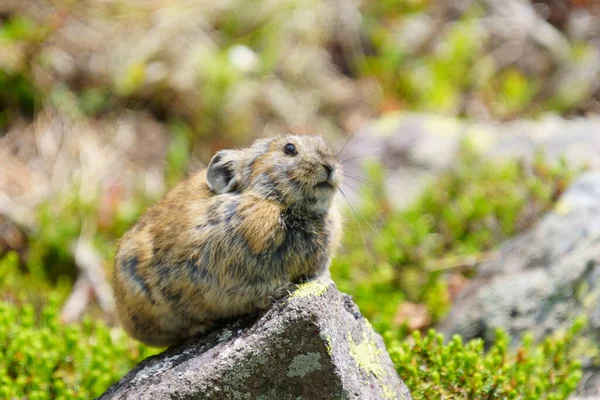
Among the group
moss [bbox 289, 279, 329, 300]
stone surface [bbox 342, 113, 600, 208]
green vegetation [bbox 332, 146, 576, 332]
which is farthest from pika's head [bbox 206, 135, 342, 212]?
stone surface [bbox 342, 113, 600, 208]

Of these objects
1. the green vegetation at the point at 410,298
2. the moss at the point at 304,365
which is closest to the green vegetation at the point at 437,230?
the green vegetation at the point at 410,298

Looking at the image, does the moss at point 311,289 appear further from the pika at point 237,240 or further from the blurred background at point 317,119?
the blurred background at point 317,119

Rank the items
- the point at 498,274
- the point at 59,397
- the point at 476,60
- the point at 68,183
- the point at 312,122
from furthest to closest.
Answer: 1. the point at 476,60
2. the point at 312,122
3. the point at 68,183
4. the point at 498,274
5. the point at 59,397

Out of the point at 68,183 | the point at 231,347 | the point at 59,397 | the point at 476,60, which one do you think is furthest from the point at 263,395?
the point at 476,60

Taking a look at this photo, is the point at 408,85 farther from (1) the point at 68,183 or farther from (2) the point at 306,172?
(2) the point at 306,172

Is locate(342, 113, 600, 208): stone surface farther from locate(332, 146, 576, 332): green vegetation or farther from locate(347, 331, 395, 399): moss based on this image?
locate(347, 331, 395, 399): moss

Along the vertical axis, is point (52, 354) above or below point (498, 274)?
below

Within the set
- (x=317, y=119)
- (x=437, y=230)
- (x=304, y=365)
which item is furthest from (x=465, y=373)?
(x=317, y=119)
